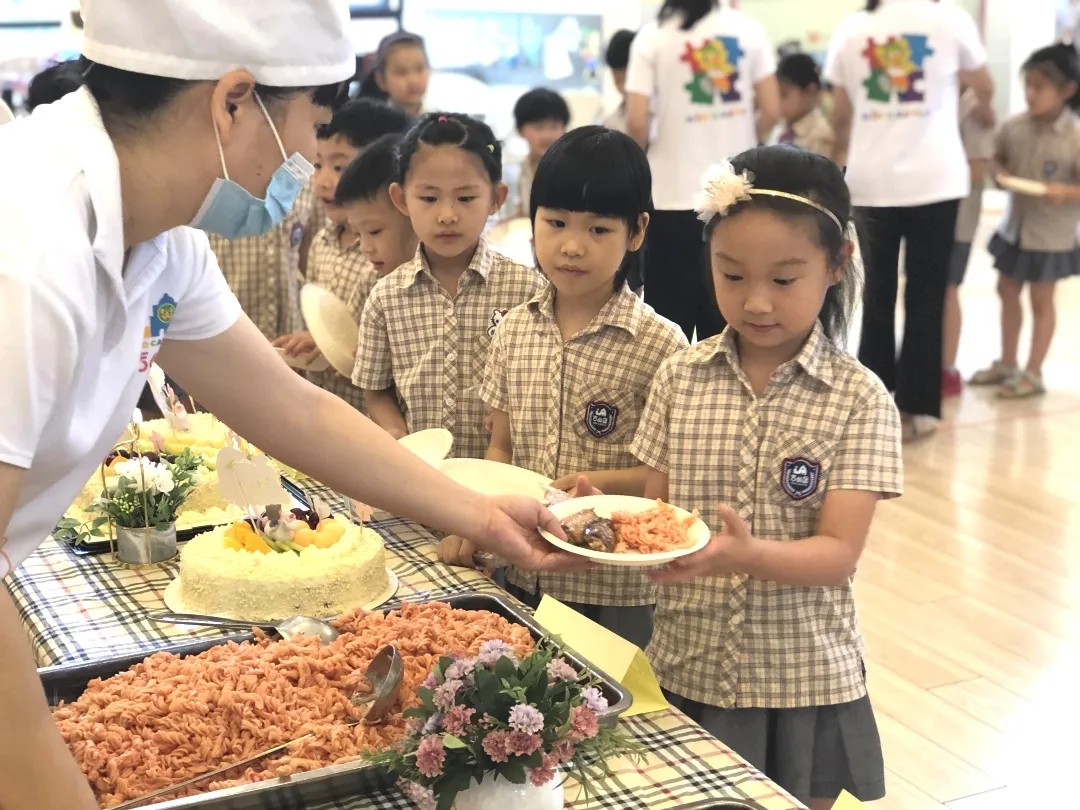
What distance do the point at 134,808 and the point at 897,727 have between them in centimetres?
199

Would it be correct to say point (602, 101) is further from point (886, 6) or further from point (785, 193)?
point (785, 193)

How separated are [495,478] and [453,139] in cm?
79

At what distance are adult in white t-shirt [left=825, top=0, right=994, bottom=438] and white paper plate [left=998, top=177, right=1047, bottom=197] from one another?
18.0 inches

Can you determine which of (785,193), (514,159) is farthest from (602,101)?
(785,193)

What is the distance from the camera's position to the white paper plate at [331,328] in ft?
8.17

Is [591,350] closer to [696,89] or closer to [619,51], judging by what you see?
[696,89]

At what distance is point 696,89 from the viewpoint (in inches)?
179

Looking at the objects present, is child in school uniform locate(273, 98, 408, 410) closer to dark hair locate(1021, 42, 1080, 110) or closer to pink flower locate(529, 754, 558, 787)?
pink flower locate(529, 754, 558, 787)

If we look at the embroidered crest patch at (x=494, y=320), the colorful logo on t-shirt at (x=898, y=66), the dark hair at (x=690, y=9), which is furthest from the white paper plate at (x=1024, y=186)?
the embroidered crest patch at (x=494, y=320)

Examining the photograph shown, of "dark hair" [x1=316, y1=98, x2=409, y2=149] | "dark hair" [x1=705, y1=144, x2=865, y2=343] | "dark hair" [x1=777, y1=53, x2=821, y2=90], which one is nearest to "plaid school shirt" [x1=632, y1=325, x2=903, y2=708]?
"dark hair" [x1=705, y1=144, x2=865, y2=343]

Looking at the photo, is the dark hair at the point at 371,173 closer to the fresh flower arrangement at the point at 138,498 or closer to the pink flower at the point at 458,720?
the fresh flower arrangement at the point at 138,498

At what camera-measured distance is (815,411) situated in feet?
5.52

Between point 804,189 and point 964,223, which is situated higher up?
point 804,189

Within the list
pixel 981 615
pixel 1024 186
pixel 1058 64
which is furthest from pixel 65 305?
pixel 1058 64
